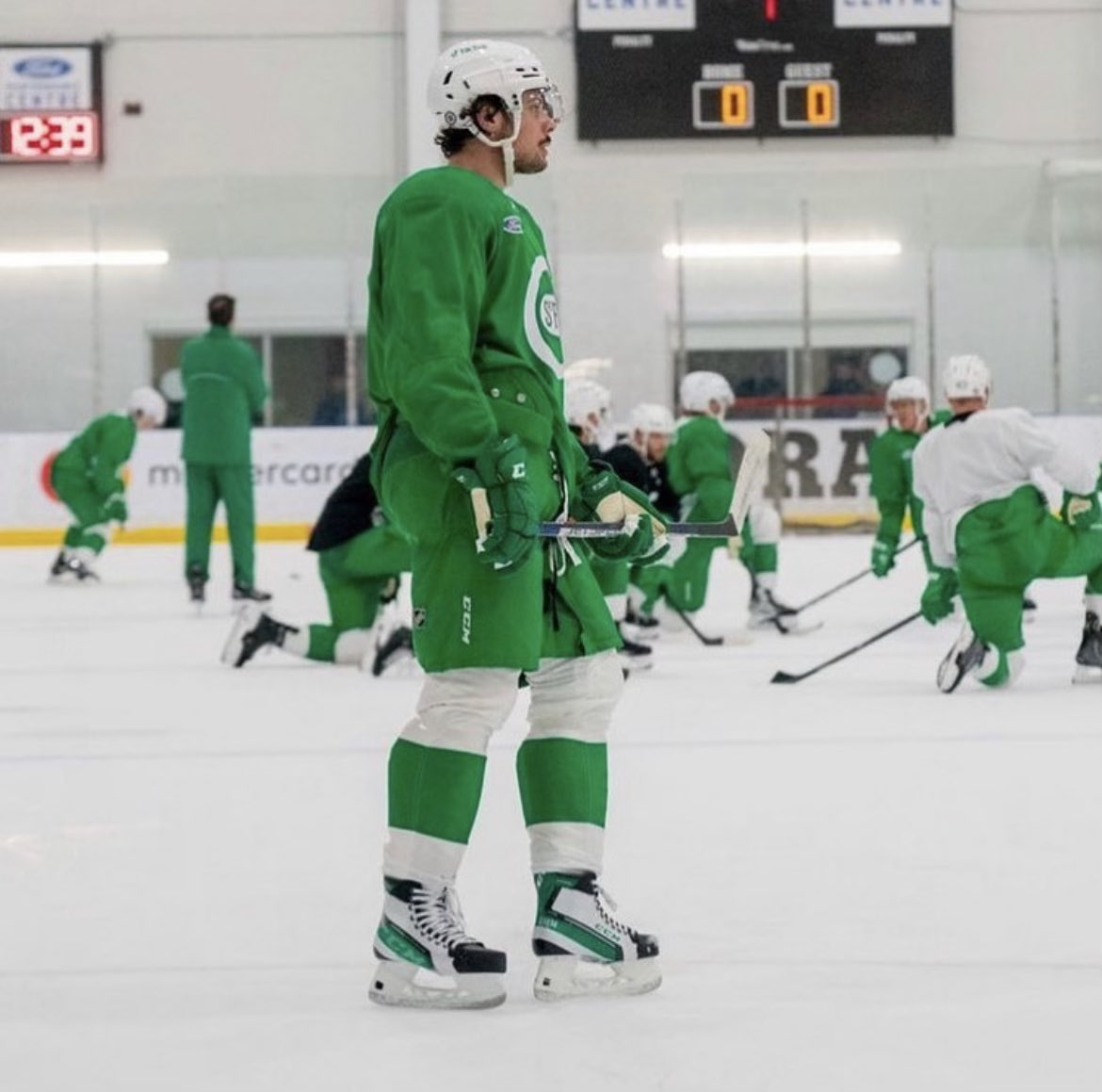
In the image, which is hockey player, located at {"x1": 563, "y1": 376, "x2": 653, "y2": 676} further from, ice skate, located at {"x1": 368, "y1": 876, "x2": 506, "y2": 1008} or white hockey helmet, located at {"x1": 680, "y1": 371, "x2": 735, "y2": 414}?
ice skate, located at {"x1": 368, "y1": 876, "x2": 506, "y2": 1008}

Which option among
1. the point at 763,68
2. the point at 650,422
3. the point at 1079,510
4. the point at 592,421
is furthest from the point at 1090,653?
the point at 763,68

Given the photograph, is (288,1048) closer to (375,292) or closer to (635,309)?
(375,292)

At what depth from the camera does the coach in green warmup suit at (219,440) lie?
31.2ft

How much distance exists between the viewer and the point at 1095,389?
57.8ft

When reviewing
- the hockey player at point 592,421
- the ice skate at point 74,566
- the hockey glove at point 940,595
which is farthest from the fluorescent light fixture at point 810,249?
the hockey player at point 592,421

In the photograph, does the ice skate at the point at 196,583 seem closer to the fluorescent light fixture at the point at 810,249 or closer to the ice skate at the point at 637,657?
the ice skate at the point at 637,657

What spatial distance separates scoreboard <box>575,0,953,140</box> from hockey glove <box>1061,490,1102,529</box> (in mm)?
10736

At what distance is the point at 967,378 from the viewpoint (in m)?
6.20

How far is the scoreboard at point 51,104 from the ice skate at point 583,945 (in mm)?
15338

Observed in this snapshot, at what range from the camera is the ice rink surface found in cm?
226

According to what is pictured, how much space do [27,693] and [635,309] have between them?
38.1ft

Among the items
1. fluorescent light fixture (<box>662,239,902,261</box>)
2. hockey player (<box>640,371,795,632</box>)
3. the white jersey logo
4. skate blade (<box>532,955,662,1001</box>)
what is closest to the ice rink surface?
skate blade (<box>532,955,662,1001</box>)

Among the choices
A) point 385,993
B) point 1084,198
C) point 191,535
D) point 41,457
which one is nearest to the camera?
point 385,993

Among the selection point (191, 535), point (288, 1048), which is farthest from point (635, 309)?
point (288, 1048)
